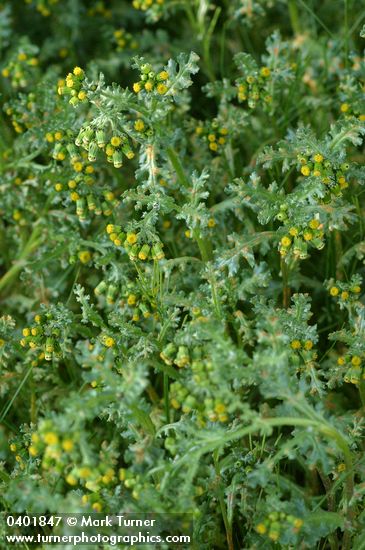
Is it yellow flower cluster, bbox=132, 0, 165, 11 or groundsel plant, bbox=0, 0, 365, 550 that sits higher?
yellow flower cluster, bbox=132, 0, 165, 11

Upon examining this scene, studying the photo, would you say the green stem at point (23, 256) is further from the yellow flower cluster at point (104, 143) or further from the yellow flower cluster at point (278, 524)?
the yellow flower cluster at point (278, 524)

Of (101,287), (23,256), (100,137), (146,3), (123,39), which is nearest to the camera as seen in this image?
(100,137)

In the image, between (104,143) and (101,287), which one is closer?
(104,143)

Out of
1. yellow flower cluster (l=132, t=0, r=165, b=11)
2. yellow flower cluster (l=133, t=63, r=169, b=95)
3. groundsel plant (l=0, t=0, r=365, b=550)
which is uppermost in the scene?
yellow flower cluster (l=132, t=0, r=165, b=11)

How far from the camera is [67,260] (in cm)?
336

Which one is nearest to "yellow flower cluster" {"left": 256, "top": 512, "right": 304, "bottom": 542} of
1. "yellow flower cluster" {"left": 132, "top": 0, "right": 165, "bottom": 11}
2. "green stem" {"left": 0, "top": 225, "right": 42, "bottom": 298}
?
"green stem" {"left": 0, "top": 225, "right": 42, "bottom": 298}

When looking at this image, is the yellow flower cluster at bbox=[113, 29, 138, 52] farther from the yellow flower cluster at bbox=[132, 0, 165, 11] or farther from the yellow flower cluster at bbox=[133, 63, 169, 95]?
the yellow flower cluster at bbox=[133, 63, 169, 95]

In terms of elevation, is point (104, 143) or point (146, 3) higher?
point (146, 3)

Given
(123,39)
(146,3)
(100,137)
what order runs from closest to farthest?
(100,137), (146,3), (123,39)

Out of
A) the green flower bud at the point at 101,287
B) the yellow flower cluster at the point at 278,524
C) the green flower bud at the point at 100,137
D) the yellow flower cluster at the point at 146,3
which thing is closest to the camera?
the yellow flower cluster at the point at 278,524

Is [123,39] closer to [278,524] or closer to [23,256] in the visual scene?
[23,256]

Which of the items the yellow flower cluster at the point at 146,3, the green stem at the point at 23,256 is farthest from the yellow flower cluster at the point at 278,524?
the yellow flower cluster at the point at 146,3

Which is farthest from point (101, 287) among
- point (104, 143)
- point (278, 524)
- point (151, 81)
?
point (278, 524)

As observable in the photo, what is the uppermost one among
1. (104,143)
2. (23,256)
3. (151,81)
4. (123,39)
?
(123,39)
